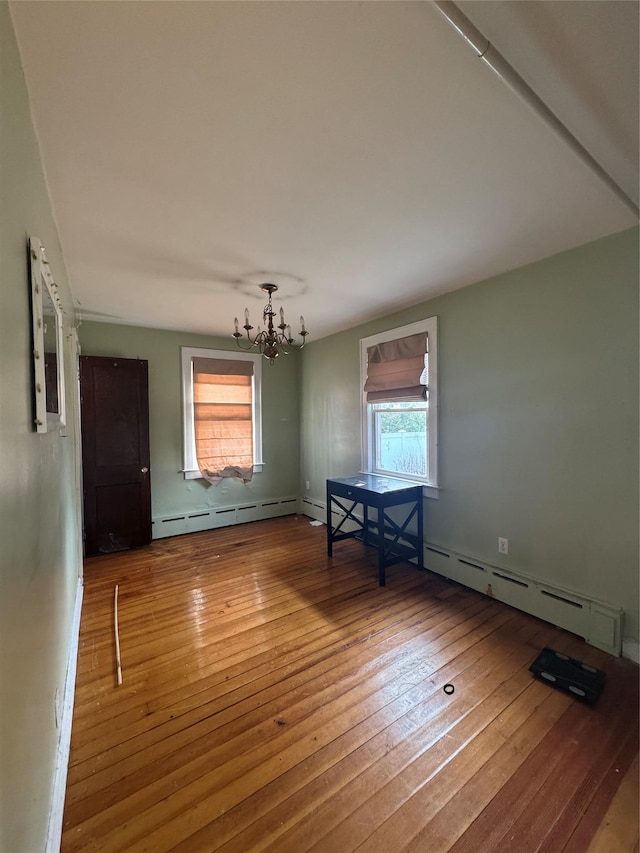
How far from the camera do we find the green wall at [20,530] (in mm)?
709

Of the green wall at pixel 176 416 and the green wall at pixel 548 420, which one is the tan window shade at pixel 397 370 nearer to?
Answer: the green wall at pixel 548 420

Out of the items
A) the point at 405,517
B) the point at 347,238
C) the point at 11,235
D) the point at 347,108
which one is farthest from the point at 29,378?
the point at 405,517

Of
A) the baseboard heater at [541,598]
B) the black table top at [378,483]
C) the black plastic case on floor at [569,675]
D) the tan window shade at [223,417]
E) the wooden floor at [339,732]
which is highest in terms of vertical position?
the tan window shade at [223,417]

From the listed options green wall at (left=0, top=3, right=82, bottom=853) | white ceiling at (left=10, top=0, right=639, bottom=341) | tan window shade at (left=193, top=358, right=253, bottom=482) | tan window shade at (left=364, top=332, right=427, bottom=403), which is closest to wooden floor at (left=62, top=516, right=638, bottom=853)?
green wall at (left=0, top=3, right=82, bottom=853)

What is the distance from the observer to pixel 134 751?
1.49m

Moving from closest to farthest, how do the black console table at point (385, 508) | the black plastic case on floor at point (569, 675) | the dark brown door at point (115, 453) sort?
the black plastic case on floor at point (569, 675) → the black console table at point (385, 508) → the dark brown door at point (115, 453)

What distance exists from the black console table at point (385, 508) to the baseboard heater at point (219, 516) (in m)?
1.44

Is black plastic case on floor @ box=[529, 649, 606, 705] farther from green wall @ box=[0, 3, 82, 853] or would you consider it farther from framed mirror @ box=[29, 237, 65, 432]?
framed mirror @ box=[29, 237, 65, 432]

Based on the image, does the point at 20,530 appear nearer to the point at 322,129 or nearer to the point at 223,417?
the point at 322,129

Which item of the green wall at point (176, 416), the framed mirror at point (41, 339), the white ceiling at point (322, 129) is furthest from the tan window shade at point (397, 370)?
the framed mirror at point (41, 339)

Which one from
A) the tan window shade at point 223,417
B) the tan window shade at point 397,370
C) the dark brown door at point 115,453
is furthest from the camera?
the tan window shade at point 223,417

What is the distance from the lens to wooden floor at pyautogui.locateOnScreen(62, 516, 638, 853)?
1.21 m

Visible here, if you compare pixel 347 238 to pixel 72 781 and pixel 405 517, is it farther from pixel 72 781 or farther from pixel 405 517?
pixel 72 781

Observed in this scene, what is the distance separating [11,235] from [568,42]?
1.64 metres
